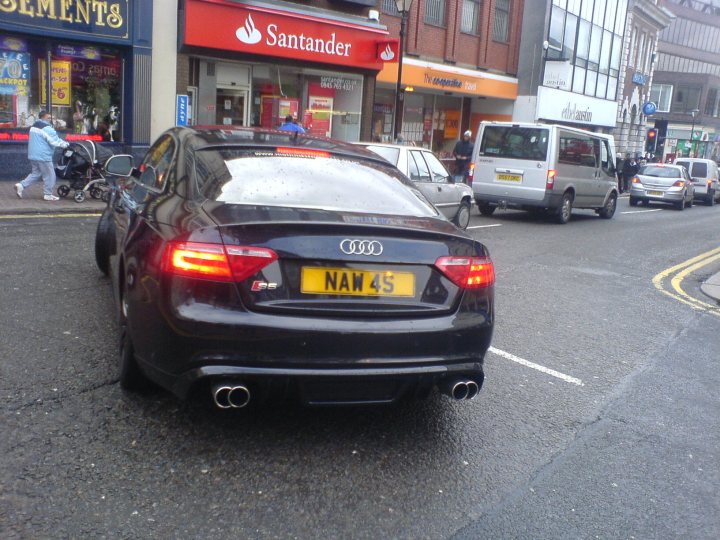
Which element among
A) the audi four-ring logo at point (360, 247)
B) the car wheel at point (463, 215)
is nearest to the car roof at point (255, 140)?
the audi four-ring logo at point (360, 247)

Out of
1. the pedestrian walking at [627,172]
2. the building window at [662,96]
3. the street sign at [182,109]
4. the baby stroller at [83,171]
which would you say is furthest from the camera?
the building window at [662,96]

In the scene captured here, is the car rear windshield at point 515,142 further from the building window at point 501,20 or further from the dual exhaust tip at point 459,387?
the building window at point 501,20

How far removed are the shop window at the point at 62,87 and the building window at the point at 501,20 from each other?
1616 cm

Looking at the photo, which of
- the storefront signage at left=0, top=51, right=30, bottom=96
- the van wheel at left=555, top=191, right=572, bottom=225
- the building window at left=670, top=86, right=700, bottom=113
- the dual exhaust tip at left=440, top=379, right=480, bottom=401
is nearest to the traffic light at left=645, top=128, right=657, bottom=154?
the van wheel at left=555, top=191, right=572, bottom=225

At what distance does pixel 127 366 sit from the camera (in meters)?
4.17

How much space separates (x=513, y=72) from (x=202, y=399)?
28.2m

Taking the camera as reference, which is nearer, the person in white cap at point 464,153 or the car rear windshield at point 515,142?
the car rear windshield at point 515,142

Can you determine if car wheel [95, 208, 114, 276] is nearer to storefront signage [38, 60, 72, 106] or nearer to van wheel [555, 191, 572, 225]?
storefront signage [38, 60, 72, 106]

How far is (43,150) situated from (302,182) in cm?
994

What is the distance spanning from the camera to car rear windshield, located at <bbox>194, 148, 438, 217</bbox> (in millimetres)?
3930

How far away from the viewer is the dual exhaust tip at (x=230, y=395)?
342cm

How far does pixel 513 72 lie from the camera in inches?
1164

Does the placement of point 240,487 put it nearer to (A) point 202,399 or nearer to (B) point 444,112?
(A) point 202,399

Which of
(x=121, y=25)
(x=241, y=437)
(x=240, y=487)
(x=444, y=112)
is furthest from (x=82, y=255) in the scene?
(x=444, y=112)
